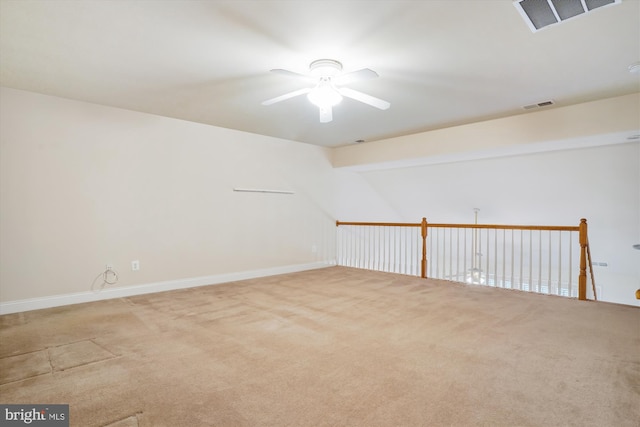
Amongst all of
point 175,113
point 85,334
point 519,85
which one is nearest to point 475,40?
point 519,85

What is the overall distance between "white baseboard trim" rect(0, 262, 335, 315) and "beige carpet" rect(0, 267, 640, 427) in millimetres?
163

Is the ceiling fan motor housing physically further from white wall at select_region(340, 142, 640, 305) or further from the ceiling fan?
white wall at select_region(340, 142, 640, 305)

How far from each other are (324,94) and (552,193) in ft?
15.3

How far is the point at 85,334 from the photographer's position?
280 cm

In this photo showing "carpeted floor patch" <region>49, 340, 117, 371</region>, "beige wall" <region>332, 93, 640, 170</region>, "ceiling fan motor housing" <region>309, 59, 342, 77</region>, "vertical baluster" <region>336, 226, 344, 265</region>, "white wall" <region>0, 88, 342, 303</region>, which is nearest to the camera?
"carpeted floor patch" <region>49, 340, 117, 371</region>

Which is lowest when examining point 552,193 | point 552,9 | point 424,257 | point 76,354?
point 76,354

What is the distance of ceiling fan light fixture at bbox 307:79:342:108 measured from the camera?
2844 millimetres

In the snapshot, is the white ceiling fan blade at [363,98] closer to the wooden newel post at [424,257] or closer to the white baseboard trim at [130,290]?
the wooden newel post at [424,257]

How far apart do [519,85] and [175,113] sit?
13.1 feet

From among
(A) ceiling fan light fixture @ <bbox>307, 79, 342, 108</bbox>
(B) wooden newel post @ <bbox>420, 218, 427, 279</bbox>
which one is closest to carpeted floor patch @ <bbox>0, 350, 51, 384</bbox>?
(A) ceiling fan light fixture @ <bbox>307, 79, 342, 108</bbox>

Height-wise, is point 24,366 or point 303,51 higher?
point 303,51

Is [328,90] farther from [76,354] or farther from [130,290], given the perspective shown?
[130,290]

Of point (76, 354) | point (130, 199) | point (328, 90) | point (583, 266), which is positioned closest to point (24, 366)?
point (76, 354)

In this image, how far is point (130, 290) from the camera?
4.13 m
